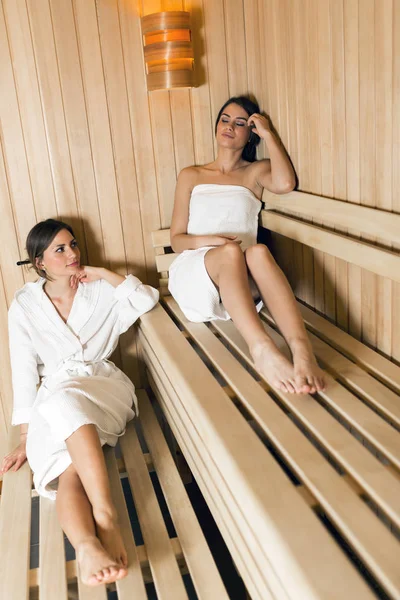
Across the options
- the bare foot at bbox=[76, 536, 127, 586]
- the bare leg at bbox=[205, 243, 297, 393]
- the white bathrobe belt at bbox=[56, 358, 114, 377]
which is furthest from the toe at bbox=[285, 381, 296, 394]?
the white bathrobe belt at bbox=[56, 358, 114, 377]

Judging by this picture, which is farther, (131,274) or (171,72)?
(131,274)

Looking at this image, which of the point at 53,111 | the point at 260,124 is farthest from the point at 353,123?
the point at 53,111

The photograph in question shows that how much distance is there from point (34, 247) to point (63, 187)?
363 mm

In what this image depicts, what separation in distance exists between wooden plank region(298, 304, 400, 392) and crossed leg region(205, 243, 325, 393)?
0.20 meters

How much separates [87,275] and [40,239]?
0.81 feet

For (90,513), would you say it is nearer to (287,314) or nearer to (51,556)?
(51,556)

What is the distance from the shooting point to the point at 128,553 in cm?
171

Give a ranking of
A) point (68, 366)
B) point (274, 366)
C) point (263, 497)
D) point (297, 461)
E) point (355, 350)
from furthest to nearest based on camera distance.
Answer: point (68, 366) < point (355, 350) < point (274, 366) < point (297, 461) < point (263, 497)

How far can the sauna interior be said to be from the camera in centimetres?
134

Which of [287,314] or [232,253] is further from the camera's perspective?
[232,253]

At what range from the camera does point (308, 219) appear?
2.44 m

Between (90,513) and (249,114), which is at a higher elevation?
(249,114)

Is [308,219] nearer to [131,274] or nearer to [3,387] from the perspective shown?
[131,274]

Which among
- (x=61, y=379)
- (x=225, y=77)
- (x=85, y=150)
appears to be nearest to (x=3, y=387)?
(x=61, y=379)
